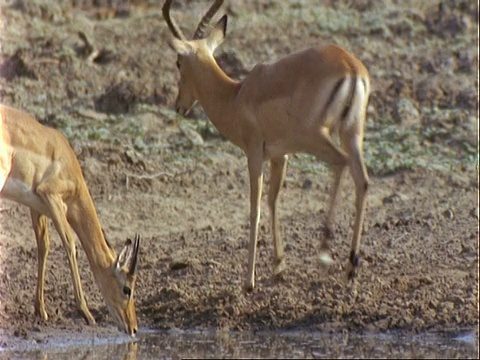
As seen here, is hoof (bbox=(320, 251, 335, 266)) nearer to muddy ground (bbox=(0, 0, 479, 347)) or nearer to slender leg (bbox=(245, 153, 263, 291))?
muddy ground (bbox=(0, 0, 479, 347))

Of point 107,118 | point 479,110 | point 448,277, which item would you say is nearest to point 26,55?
point 107,118

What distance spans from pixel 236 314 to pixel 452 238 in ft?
7.08

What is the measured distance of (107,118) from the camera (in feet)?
45.6

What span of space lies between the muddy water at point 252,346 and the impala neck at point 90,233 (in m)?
0.59

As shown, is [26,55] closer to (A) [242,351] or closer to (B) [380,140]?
(B) [380,140]

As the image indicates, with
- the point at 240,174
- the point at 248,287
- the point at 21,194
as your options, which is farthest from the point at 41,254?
the point at 240,174

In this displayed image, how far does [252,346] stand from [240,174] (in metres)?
4.57

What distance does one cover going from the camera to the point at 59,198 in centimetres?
958

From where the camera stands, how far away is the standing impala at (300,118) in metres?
9.43

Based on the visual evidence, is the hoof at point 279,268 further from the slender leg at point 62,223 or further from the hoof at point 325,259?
the slender leg at point 62,223

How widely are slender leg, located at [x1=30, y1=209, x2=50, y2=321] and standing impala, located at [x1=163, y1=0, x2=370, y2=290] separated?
1.43m

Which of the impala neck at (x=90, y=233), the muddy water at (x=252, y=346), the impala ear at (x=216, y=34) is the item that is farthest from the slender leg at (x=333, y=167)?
the impala ear at (x=216, y=34)

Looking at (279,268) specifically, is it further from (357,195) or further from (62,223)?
(62,223)

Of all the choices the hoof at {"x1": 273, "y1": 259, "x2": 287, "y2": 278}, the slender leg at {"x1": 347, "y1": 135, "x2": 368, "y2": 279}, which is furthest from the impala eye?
the slender leg at {"x1": 347, "y1": 135, "x2": 368, "y2": 279}
